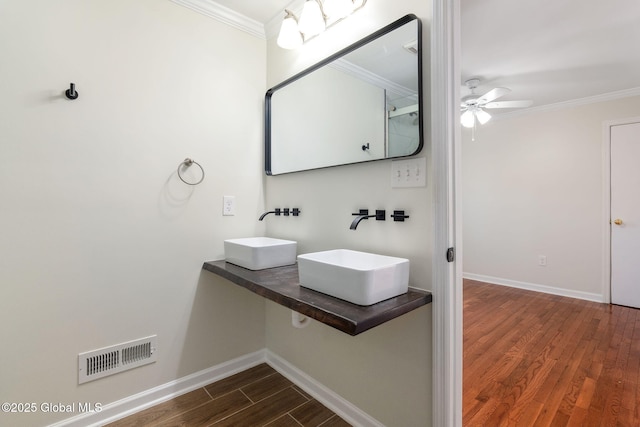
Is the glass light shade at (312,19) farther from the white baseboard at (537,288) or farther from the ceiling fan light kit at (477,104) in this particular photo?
the white baseboard at (537,288)

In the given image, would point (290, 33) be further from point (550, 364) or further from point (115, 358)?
point (550, 364)

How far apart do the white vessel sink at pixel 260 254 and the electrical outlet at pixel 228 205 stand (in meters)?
0.21

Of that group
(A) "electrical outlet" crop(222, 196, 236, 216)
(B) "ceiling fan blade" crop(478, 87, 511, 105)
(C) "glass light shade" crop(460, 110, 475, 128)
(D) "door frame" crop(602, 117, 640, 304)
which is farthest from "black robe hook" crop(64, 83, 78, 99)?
(D) "door frame" crop(602, 117, 640, 304)

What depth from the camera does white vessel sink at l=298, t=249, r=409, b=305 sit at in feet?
3.39

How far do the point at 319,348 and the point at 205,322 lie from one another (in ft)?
2.35

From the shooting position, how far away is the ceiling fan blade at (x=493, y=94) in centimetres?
261

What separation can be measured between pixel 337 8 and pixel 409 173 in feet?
3.03

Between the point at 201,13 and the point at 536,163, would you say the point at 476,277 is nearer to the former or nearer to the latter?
the point at 536,163

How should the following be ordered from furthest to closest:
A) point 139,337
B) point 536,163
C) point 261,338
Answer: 1. point 536,163
2. point 261,338
3. point 139,337

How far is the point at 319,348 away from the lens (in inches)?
66.2

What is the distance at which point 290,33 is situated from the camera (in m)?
1.64

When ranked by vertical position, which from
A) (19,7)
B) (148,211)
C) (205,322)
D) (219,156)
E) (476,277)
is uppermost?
(19,7)

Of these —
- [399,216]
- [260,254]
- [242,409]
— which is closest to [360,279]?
[399,216]

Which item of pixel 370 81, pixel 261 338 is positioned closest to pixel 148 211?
pixel 261 338
